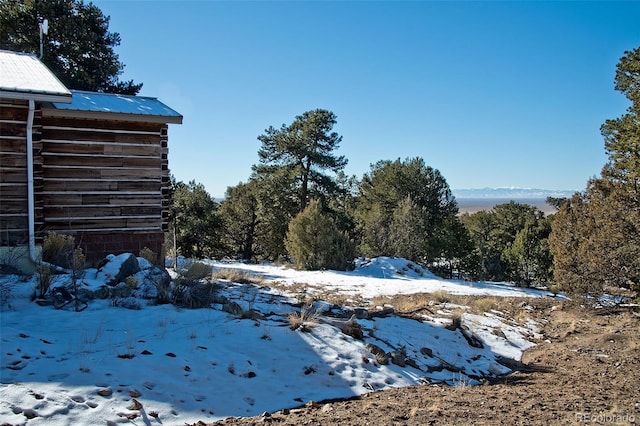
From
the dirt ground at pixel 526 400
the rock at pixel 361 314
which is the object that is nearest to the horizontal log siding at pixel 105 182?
the rock at pixel 361 314

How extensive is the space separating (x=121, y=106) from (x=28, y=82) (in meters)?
1.84

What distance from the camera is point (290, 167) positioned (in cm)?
2722

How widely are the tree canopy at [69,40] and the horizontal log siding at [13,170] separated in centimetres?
991

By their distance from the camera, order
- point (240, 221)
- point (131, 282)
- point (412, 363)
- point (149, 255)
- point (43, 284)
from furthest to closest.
A: point (240, 221) → point (149, 255) → point (131, 282) → point (43, 284) → point (412, 363)

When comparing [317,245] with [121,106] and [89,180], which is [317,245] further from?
[89,180]

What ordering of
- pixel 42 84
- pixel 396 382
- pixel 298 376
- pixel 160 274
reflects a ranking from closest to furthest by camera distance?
pixel 298 376 < pixel 396 382 < pixel 160 274 < pixel 42 84

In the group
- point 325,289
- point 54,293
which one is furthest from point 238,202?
point 54,293

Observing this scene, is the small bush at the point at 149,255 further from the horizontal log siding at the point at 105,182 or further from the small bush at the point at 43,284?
the small bush at the point at 43,284

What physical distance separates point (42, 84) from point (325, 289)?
7602 mm

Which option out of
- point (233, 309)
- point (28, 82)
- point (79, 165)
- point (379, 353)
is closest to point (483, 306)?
point (379, 353)

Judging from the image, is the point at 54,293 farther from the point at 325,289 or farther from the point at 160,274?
the point at 325,289

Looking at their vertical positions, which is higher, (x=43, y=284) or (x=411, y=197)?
(x=411, y=197)

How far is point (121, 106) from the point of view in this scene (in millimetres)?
9375

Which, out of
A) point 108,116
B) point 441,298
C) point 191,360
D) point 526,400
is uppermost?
point 108,116
